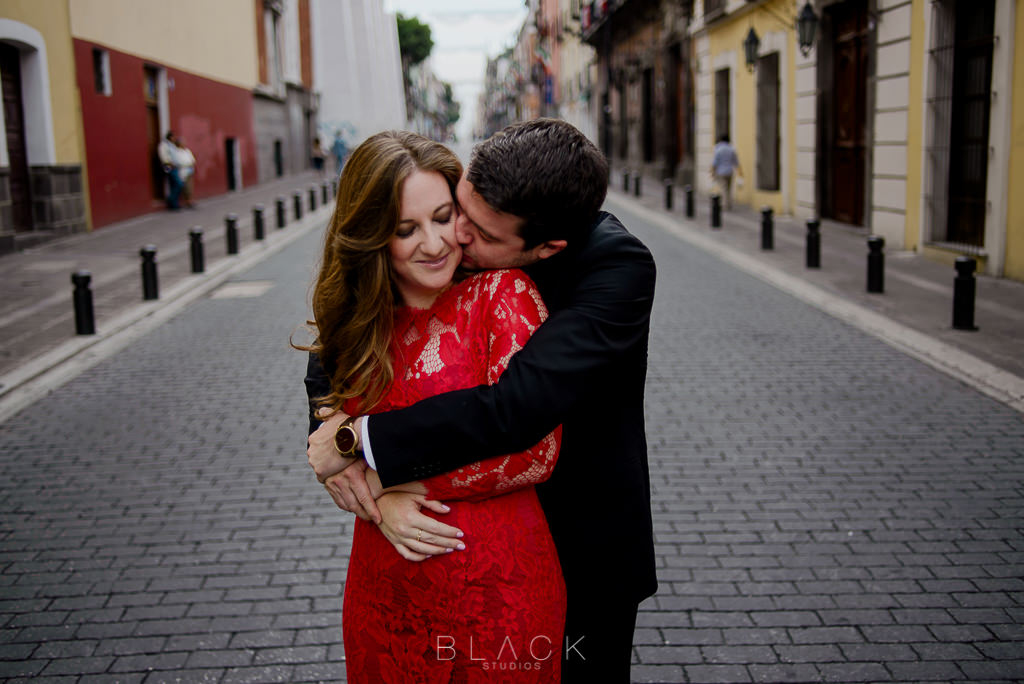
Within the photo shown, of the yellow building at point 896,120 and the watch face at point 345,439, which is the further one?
the yellow building at point 896,120

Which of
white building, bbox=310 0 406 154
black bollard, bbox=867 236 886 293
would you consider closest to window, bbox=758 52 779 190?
black bollard, bbox=867 236 886 293

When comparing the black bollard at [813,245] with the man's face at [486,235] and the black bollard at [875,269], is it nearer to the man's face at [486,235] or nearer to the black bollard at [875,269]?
the black bollard at [875,269]

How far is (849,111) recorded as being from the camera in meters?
16.7

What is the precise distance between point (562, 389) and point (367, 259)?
0.45 metres

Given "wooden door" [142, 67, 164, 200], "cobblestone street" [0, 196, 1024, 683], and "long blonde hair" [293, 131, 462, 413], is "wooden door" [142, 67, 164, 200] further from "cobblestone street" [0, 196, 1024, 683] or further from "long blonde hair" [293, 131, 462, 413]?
"long blonde hair" [293, 131, 462, 413]

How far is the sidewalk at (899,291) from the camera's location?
7.37m

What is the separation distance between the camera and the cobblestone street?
338 cm

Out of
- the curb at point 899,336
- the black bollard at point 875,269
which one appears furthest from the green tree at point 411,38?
the black bollard at point 875,269

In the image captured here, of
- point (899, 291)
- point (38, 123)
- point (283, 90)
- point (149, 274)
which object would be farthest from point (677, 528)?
point (283, 90)

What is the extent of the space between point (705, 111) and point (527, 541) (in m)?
24.9

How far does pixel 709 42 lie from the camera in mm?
25000

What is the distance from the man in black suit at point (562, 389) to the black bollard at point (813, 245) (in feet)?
34.3

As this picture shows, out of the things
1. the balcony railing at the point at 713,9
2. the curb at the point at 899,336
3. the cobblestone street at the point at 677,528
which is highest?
the balcony railing at the point at 713,9

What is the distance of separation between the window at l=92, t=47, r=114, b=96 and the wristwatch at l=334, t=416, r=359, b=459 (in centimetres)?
1888
